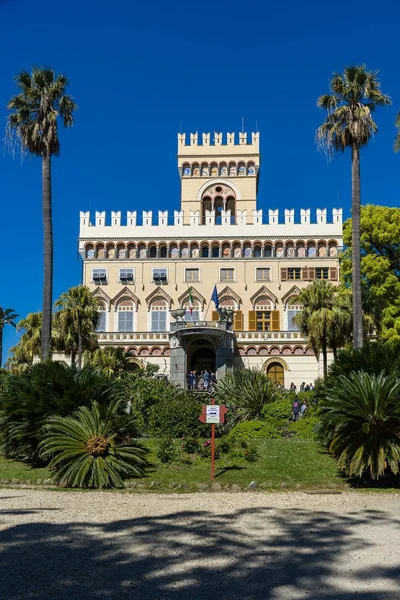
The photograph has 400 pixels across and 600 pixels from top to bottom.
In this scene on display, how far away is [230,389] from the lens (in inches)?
1164

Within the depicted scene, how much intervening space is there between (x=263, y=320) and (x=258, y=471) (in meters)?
36.5

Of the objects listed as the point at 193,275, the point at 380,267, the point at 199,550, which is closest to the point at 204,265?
the point at 193,275

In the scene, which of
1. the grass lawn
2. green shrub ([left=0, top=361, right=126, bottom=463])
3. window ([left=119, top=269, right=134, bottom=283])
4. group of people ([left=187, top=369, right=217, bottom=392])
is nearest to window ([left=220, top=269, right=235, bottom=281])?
window ([left=119, top=269, right=134, bottom=283])

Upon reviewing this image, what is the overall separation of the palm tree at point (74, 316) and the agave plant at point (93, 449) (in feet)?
77.7

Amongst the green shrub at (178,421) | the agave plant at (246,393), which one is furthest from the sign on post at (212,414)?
the agave plant at (246,393)

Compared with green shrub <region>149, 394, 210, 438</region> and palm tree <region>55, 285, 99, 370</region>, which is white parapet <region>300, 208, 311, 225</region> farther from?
green shrub <region>149, 394, 210, 438</region>

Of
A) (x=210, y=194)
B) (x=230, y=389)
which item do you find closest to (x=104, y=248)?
(x=210, y=194)

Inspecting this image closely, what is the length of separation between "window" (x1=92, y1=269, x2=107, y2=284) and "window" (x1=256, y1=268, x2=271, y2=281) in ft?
41.4

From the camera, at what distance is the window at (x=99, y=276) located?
180 feet

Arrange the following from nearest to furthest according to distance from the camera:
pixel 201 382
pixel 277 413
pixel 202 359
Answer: pixel 277 413
pixel 201 382
pixel 202 359

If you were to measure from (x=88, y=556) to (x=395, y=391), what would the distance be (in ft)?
30.4

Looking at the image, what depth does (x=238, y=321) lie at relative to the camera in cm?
5297

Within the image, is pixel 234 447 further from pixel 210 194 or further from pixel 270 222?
pixel 210 194

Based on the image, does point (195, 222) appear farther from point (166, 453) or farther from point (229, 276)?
point (166, 453)
